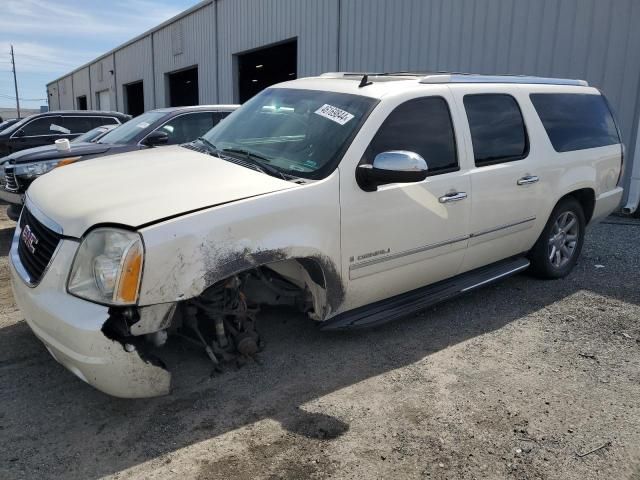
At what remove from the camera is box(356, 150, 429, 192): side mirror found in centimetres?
321

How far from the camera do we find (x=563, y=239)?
17.3ft

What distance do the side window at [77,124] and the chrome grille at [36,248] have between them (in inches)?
346

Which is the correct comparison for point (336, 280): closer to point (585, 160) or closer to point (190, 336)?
point (190, 336)

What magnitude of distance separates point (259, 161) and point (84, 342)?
1.53 metres

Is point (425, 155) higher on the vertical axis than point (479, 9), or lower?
lower

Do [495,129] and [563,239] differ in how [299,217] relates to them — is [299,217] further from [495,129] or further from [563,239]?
[563,239]

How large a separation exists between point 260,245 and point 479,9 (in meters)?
8.77

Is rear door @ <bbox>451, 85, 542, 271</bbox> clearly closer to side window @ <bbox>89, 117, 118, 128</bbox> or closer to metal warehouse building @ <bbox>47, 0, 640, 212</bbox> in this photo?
metal warehouse building @ <bbox>47, 0, 640, 212</bbox>

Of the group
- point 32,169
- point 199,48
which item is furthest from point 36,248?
point 199,48

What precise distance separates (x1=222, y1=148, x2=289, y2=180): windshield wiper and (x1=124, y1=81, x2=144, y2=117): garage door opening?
2995cm

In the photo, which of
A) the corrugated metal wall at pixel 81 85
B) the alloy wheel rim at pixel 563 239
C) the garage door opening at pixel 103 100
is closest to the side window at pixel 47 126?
the alloy wheel rim at pixel 563 239

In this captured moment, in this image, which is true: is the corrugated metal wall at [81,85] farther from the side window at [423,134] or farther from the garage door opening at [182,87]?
the side window at [423,134]

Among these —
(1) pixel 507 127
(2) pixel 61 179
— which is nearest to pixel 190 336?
(2) pixel 61 179

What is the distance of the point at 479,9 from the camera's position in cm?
982
